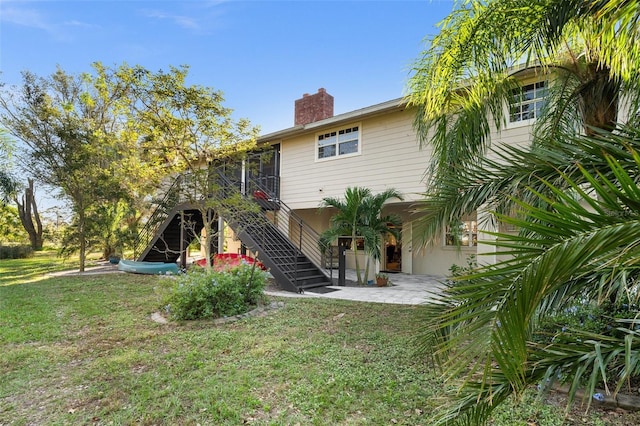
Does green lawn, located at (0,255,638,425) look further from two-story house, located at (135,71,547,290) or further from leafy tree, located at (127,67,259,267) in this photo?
two-story house, located at (135,71,547,290)

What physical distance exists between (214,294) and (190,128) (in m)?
4.05

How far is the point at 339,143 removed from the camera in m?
11.4

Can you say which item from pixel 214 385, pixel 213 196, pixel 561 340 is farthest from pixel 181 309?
pixel 561 340

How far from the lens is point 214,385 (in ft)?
10.9

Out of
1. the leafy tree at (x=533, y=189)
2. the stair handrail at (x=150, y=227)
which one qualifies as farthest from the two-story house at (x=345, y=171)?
the leafy tree at (x=533, y=189)

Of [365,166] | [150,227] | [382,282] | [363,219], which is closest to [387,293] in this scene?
[382,282]

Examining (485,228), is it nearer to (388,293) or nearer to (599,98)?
(599,98)

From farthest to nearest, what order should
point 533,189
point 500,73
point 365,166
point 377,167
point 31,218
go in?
1. point 31,218
2. point 365,166
3. point 377,167
4. point 500,73
5. point 533,189

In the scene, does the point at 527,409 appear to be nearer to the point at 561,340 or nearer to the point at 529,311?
the point at 561,340

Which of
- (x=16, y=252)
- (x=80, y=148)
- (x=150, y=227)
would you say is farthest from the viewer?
(x=16, y=252)

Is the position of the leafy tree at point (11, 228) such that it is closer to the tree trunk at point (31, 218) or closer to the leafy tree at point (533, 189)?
the tree trunk at point (31, 218)

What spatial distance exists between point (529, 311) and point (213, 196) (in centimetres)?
823

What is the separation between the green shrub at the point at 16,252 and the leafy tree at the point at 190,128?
17.6 metres

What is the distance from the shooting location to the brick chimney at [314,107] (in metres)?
12.7
